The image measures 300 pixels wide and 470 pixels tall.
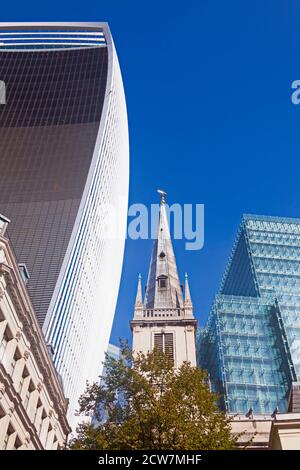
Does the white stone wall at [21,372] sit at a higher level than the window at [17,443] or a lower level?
higher

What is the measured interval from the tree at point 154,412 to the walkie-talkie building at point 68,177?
57.9m

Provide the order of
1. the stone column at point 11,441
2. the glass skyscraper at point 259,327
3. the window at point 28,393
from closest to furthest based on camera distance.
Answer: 1. the stone column at point 11,441
2. the window at point 28,393
3. the glass skyscraper at point 259,327

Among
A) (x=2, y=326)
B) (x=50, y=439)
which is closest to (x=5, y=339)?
(x=2, y=326)

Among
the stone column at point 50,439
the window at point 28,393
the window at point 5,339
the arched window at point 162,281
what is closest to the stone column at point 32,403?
the window at point 28,393

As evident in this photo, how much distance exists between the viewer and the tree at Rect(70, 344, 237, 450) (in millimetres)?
22391

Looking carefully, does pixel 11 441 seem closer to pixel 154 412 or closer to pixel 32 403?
pixel 32 403

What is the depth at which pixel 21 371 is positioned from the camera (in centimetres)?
3011

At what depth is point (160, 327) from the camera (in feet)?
196

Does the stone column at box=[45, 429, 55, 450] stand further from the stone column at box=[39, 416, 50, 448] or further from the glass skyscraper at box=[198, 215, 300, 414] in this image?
the glass skyscraper at box=[198, 215, 300, 414]

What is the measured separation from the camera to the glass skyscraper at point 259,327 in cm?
6475

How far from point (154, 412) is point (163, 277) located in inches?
1862

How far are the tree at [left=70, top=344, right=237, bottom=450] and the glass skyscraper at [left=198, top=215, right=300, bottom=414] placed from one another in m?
39.0

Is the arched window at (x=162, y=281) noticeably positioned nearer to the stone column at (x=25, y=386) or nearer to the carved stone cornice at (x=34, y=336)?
the carved stone cornice at (x=34, y=336)

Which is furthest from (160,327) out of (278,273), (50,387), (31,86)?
(31,86)
